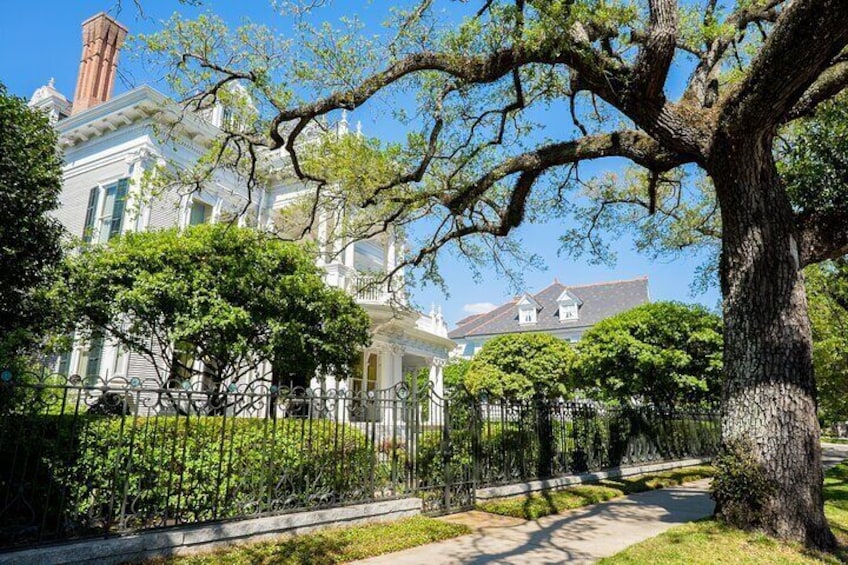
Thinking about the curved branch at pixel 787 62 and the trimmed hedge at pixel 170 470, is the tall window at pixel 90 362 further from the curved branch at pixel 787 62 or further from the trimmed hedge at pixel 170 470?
the curved branch at pixel 787 62

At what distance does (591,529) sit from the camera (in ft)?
23.7

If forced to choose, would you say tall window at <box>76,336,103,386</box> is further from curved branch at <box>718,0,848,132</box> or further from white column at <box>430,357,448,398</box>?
curved branch at <box>718,0,848,132</box>

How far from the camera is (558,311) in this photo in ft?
149

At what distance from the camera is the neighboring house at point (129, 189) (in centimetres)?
1425

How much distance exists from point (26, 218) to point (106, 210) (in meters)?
6.68

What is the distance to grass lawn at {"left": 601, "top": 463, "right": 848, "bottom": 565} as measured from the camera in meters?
5.36

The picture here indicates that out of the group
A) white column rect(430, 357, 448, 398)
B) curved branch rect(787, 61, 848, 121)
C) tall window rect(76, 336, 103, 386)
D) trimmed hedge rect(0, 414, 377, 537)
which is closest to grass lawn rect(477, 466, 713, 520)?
trimmed hedge rect(0, 414, 377, 537)

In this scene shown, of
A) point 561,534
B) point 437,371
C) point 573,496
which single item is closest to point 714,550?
point 561,534

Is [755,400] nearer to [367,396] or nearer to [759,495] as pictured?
[759,495]

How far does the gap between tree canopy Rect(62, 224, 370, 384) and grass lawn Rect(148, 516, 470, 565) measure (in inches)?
195

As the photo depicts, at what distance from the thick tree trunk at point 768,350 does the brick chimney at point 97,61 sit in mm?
20045

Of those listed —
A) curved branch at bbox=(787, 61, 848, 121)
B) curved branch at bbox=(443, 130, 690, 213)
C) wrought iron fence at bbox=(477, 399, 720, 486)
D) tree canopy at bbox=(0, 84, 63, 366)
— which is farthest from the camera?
wrought iron fence at bbox=(477, 399, 720, 486)

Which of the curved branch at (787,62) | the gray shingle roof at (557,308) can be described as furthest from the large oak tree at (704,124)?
the gray shingle roof at (557,308)

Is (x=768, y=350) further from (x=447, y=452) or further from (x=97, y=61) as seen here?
(x=97, y=61)
